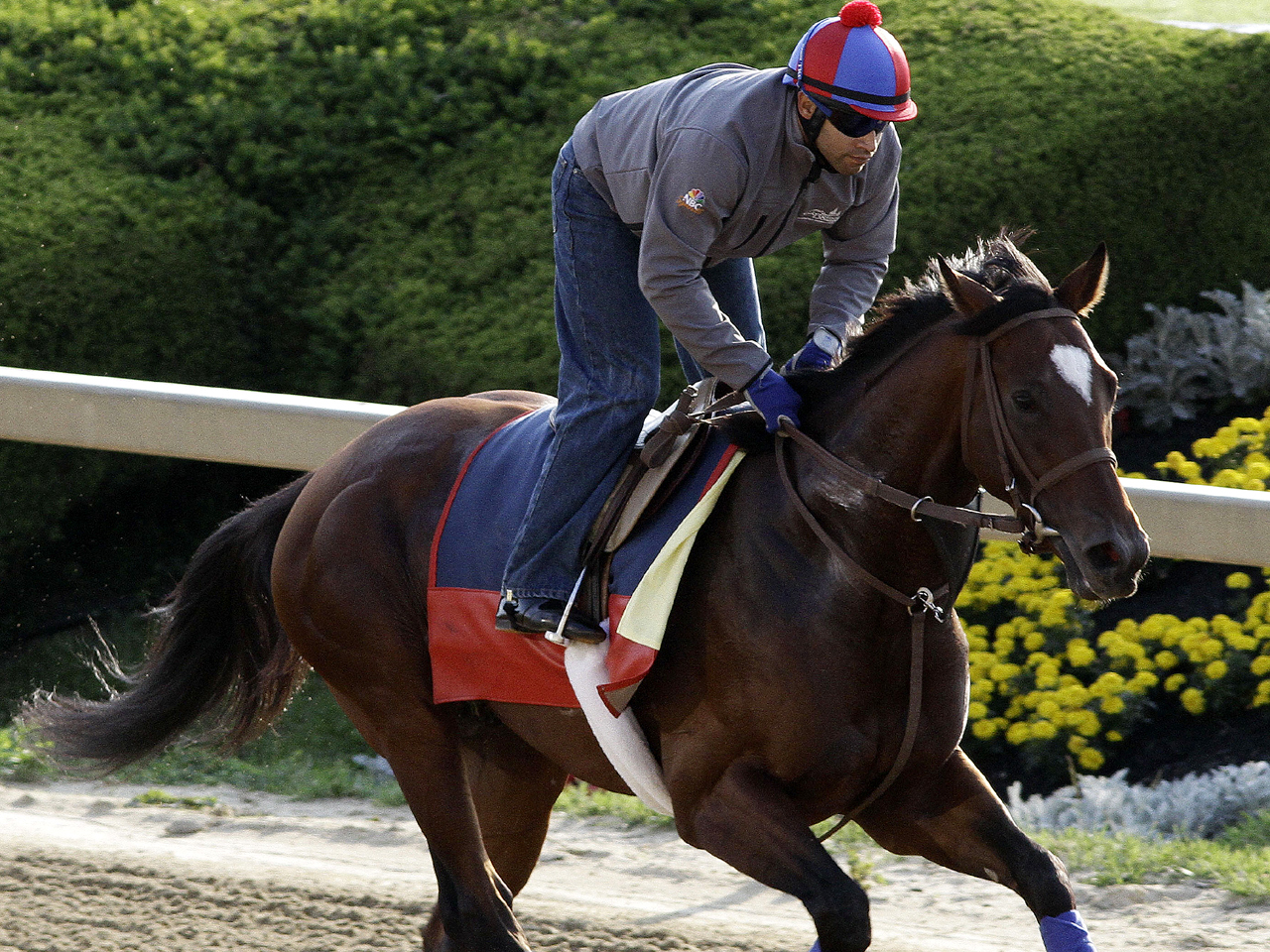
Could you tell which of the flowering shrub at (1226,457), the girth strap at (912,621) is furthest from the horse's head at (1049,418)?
the flowering shrub at (1226,457)

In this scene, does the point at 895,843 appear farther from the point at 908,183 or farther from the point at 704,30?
the point at 704,30

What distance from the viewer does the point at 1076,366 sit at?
2.75 m

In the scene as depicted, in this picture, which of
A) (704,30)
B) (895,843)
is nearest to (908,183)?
(704,30)

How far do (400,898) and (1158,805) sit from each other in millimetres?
2194

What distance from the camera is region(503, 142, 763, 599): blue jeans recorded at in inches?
132

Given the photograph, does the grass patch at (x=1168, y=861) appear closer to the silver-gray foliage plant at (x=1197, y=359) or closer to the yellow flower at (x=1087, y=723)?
the yellow flower at (x=1087, y=723)

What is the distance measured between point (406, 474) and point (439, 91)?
12.1ft

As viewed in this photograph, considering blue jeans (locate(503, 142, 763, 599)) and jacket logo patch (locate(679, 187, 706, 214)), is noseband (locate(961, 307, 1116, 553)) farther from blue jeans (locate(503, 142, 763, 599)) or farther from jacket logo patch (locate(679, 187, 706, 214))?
blue jeans (locate(503, 142, 763, 599))

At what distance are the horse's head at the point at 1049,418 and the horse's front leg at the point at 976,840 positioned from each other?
23.9 inches

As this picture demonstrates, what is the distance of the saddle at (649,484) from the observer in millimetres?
3281

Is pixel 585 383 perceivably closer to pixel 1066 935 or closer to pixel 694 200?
pixel 694 200

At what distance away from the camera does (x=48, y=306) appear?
6.20m

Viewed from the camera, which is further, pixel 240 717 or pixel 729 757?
pixel 240 717

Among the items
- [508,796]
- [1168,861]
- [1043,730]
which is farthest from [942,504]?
[1043,730]
